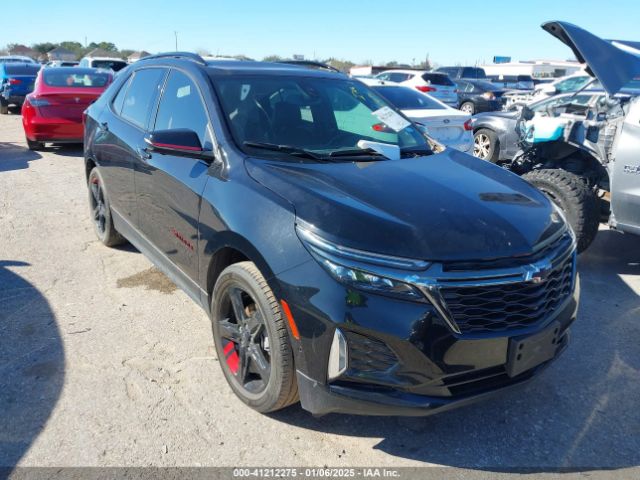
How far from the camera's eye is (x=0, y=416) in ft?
9.36

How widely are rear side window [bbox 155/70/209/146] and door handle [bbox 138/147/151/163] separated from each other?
0.19 meters

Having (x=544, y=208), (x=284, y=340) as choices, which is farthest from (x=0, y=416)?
(x=544, y=208)

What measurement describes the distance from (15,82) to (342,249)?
57.3 feet

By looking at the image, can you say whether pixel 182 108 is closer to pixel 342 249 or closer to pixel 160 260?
pixel 160 260

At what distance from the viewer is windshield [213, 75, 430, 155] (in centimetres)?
334

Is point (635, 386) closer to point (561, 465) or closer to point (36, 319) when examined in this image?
point (561, 465)

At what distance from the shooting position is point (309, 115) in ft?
12.0

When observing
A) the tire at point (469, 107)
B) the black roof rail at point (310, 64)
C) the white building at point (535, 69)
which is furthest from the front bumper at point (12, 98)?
the white building at point (535, 69)

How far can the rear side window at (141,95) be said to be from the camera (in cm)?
409

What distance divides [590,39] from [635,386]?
3.28 meters

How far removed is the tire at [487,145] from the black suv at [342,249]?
564 cm

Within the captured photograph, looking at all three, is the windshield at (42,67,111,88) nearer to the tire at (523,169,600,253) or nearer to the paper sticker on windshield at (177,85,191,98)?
the paper sticker on windshield at (177,85,191,98)

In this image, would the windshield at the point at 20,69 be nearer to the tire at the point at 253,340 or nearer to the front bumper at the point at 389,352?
the tire at the point at 253,340

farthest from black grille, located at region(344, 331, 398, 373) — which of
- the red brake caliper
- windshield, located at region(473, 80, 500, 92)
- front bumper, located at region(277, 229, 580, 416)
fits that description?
windshield, located at region(473, 80, 500, 92)
